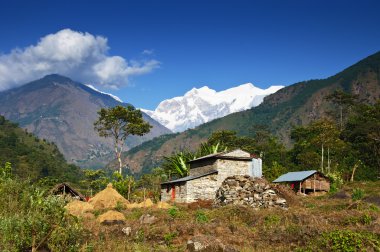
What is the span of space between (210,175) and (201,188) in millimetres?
1840

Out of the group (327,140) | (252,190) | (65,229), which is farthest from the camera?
(327,140)

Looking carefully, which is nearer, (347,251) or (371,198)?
(347,251)

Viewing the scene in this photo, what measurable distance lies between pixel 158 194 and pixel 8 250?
44458 millimetres

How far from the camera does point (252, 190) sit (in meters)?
34.2

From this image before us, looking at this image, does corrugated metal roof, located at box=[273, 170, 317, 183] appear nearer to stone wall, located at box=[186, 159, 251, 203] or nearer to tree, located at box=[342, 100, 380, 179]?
stone wall, located at box=[186, 159, 251, 203]

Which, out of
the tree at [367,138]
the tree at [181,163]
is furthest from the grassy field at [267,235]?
the tree at [367,138]

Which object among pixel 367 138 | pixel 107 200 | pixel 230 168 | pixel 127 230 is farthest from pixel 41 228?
pixel 367 138

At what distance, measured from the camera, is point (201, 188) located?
42.3m

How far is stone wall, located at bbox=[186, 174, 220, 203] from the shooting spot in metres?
41.9

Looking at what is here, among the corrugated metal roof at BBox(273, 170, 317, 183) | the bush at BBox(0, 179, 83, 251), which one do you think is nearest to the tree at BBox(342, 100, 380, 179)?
the corrugated metal roof at BBox(273, 170, 317, 183)

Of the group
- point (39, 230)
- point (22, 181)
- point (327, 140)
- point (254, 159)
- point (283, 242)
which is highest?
point (327, 140)

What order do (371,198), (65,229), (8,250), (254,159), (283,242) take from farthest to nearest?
(254,159) → (371,198) → (283,242) → (65,229) → (8,250)

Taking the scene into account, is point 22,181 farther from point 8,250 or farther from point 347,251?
point 347,251

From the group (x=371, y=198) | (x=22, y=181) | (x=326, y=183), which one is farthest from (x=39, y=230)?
(x=326, y=183)
